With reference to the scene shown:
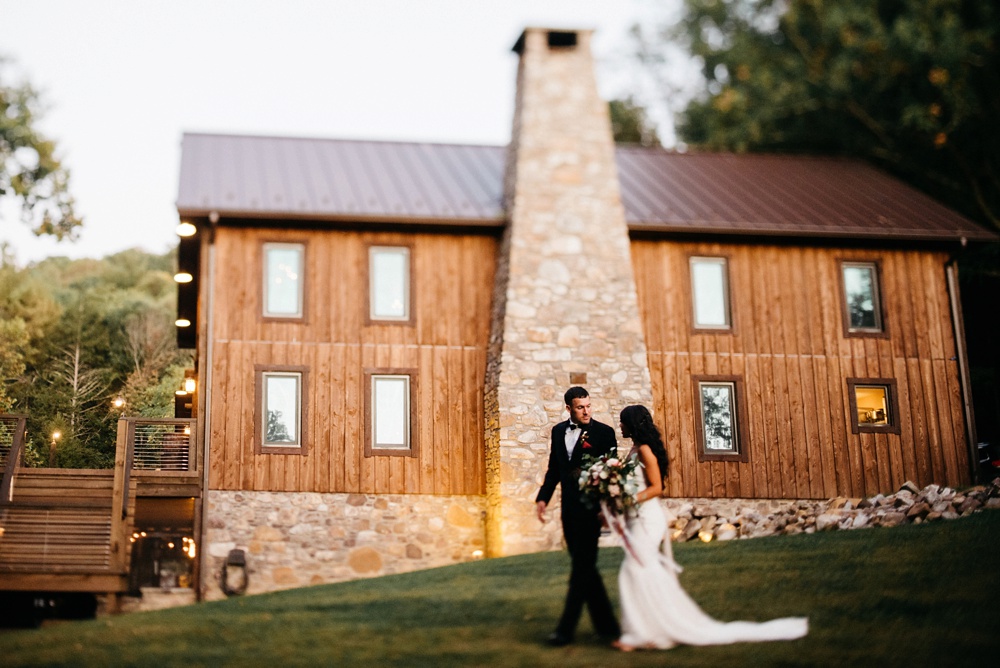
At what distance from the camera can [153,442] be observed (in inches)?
714

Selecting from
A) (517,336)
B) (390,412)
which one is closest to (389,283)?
(390,412)

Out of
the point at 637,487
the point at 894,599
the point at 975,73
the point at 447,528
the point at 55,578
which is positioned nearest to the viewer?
the point at 637,487

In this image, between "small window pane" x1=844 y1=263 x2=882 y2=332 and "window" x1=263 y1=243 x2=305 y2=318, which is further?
"small window pane" x1=844 y1=263 x2=882 y2=332

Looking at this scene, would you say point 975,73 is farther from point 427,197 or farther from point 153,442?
point 153,442

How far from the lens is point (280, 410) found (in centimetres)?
1780

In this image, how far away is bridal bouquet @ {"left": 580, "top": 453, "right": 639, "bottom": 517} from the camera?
8.93 metres

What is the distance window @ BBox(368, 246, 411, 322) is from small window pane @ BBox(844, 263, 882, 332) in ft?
25.3

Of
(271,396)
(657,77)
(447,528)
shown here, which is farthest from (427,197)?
(657,77)

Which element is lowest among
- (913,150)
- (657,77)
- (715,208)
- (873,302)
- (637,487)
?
(637,487)

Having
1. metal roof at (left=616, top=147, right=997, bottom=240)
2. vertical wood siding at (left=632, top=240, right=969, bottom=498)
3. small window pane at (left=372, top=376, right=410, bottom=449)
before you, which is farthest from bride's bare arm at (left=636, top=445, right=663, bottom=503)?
metal roof at (left=616, top=147, right=997, bottom=240)

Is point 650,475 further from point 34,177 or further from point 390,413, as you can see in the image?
point 34,177

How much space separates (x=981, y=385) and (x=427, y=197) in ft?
41.0

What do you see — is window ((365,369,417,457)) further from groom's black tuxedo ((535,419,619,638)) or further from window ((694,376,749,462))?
groom's black tuxedo ((535,419,619,638))

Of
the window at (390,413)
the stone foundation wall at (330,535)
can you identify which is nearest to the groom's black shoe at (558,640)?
the stone foundation wall at (330,535)
